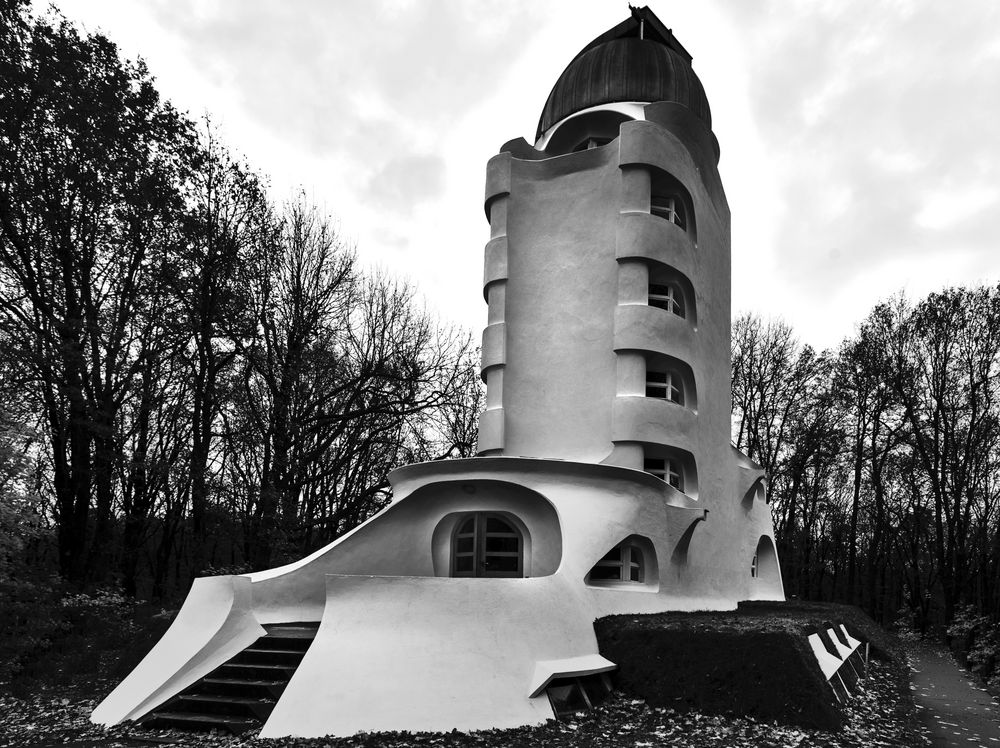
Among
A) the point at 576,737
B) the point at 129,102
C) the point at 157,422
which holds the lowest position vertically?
the point at 576,737

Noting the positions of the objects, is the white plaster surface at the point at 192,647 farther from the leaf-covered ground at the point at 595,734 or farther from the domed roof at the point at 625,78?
the domed roof at the point at 625,78

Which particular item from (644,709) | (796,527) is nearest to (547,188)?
(644,709)

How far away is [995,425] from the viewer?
29172 mm

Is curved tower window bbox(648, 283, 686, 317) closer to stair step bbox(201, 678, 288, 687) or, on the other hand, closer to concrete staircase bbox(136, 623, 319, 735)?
concrete staircase bbox(136, 623, 319, 735)

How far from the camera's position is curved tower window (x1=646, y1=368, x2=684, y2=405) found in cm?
1841

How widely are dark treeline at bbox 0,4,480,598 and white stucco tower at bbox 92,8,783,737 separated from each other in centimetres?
681

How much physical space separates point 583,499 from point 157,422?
54.4 ft

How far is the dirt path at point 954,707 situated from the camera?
11297mm

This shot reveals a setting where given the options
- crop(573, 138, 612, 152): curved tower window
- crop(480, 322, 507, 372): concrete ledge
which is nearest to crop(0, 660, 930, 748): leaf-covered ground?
crop(480, 322, 507, 372): concrete ledge

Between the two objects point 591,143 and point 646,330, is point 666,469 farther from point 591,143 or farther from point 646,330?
point 591,143

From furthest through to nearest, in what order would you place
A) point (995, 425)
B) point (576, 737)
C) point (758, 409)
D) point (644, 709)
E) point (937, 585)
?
point (937, 585), point (758, 409), point (995, 425), point (644, 709), point (576, 737)

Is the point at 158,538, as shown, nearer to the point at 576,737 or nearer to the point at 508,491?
the point at 508,491

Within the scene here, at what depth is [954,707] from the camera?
1431 centimetres

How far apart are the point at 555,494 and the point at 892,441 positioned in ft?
80.0
